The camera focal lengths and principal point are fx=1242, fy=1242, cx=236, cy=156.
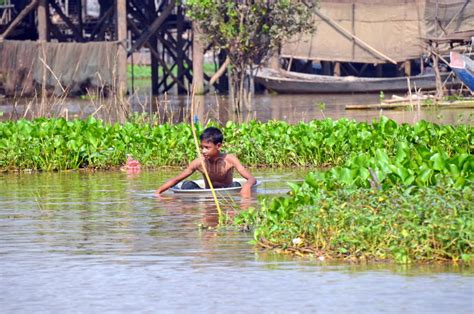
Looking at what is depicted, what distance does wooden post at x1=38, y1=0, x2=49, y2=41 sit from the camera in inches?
1216

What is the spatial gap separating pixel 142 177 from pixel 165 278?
6.30 m

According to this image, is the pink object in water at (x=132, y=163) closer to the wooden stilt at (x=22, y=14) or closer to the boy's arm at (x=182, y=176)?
the boy's arm at (x=182, y=176)

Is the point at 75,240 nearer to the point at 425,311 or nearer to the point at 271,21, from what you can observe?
the point at 425,311

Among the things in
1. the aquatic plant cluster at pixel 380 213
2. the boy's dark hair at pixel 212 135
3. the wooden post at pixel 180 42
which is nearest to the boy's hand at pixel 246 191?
the boy's dark hair at pixel 212 135

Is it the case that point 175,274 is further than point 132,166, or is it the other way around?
point 132,166

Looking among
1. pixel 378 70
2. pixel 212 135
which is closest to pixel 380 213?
pixel 212 135

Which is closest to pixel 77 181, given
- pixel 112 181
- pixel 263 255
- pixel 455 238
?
pixel 112 181

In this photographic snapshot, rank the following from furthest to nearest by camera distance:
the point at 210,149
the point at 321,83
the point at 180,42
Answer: the point at 321,83 → the point at 180,42 → the point at 210,149

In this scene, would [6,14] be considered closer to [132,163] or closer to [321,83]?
[321,83]

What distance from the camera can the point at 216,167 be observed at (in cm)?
1178

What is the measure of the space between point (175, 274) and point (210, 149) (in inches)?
143

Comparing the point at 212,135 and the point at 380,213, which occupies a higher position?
the point at 212,135

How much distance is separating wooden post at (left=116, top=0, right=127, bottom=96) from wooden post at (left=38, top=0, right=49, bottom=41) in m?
2.29

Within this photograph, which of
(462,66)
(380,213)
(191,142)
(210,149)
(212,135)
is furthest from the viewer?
(462,66)
